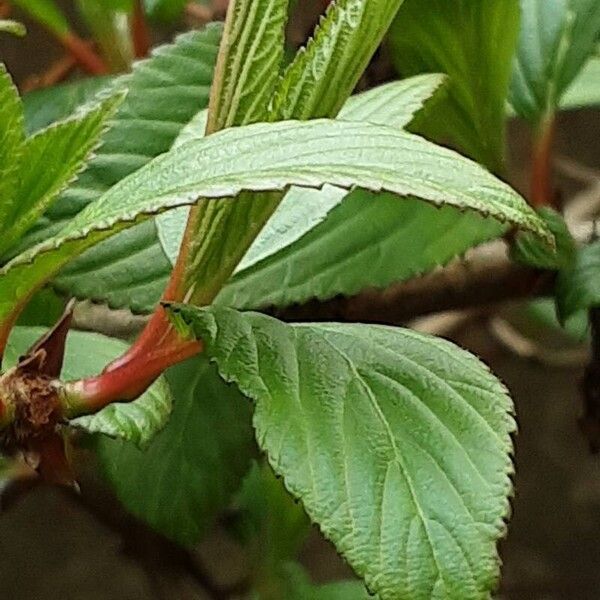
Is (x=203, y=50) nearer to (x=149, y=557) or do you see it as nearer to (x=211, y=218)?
(x=211, y=218)

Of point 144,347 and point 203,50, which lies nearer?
point 144,347

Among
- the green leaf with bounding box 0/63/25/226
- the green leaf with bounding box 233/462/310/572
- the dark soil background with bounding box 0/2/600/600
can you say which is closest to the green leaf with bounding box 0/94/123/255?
the green leaf with bounding box 0/63/25/226

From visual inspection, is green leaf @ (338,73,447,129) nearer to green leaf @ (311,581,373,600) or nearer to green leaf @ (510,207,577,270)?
green leaf @ (510,207,577,270)

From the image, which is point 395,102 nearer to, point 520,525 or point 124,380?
point 124,380

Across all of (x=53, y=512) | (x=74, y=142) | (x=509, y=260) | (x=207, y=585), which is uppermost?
(x=74, y=142)

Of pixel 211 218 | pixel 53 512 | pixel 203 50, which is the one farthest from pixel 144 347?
pixel 53 512

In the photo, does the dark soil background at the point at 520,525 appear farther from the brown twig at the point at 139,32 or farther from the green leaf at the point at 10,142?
the green leaf at the point at 10,142

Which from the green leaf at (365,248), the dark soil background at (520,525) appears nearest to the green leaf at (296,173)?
the green leaf at (365,248)

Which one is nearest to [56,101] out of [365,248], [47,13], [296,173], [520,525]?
[47,13]
